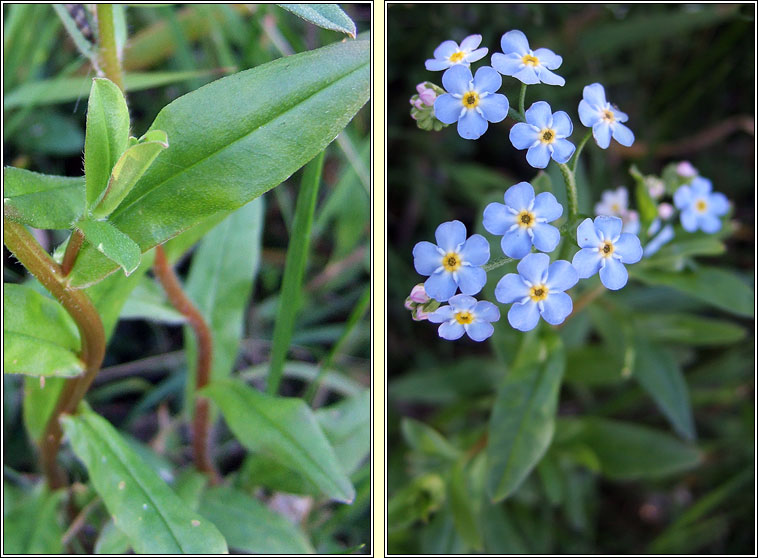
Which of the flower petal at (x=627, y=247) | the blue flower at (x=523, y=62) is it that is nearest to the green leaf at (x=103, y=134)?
the blue flower at (x=523, y=62)

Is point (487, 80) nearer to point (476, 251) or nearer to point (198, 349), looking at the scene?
point (476, 251)

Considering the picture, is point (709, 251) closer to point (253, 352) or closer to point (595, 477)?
point (595, 477)

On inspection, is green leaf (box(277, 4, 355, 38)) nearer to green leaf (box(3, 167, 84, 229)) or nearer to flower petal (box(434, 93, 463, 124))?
flower petal (box(434, 93, 463, 124))

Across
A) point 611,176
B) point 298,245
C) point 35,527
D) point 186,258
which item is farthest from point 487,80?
point 611,176

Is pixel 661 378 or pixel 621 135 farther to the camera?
pixel 661 378

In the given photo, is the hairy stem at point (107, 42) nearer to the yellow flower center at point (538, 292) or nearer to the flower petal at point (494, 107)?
the flower petal at point (494, 107)

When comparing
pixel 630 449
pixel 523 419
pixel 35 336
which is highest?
pixel 35 336

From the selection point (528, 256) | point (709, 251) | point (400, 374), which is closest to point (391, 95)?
point (400, 374)
